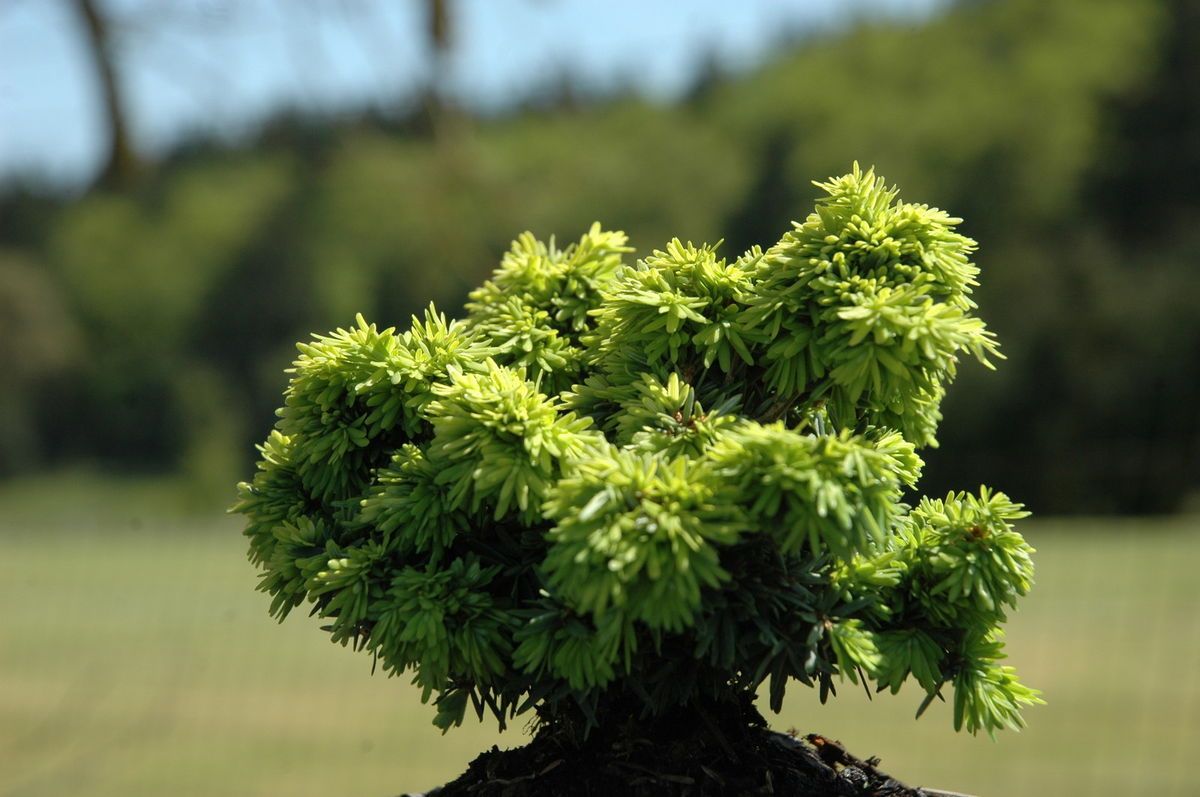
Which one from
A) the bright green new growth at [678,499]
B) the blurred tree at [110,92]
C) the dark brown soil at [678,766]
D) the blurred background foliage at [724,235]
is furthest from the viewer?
the blurred background foliage at [724,235]

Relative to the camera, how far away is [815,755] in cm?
184

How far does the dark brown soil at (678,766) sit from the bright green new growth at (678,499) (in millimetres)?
54

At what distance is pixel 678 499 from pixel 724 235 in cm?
1304

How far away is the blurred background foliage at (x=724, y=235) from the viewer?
40.0ft

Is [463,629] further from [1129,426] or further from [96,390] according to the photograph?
[96,390]

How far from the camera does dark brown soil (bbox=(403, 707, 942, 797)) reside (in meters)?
1.66

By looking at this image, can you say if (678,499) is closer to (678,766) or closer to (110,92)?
(678,766)

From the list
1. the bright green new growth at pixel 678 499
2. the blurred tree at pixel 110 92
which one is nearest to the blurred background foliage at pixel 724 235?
the blurred tree at pixel 110 92

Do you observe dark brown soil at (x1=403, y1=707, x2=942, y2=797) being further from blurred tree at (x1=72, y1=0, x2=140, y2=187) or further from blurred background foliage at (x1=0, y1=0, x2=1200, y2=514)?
blurred background foliage at (x1=0, y1=0, x2=1200, y2=514)

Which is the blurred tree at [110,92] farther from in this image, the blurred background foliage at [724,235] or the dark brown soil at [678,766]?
the dark brown soil at [678,766]

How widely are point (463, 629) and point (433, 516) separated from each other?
152 mm

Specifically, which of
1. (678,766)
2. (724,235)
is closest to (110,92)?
(724,235)

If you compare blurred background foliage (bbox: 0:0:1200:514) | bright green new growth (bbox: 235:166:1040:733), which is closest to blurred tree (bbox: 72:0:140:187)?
blurred background foliage (bbox: 0:0:1200:514)

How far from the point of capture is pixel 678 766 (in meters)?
1.67
